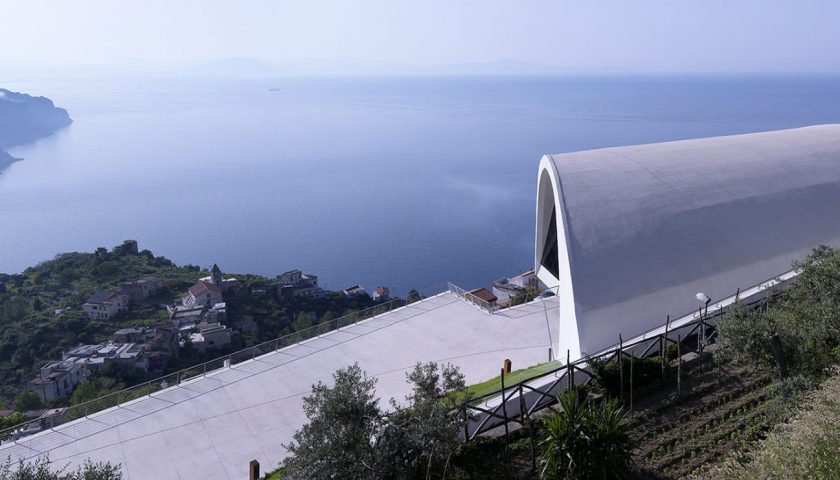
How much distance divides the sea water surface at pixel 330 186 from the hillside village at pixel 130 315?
13.6 meters

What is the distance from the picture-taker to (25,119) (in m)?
167

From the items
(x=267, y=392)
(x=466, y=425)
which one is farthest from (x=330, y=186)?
(x=466, y=425)

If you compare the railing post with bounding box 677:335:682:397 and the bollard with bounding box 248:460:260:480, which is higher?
the railing post with bounding box 677:335:682:397

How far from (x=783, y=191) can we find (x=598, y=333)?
25.0 feet

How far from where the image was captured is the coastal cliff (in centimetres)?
15675

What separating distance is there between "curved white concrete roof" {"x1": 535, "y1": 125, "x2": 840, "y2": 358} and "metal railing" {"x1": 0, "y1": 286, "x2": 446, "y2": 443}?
5.77 meters

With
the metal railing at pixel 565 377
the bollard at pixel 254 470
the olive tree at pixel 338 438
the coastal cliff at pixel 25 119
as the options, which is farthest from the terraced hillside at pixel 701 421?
the coastal cliff at pixel 25 119

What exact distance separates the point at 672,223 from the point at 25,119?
18708 centimetres

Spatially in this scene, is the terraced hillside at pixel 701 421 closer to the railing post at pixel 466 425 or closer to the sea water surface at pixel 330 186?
the railing post at pixel 466 425

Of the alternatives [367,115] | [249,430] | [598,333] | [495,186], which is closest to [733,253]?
[598,333]

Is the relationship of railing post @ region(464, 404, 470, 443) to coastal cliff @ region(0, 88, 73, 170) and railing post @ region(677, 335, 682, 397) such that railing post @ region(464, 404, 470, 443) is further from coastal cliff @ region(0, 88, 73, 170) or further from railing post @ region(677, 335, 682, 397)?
coastal cliff @ region(0, 88, 73, 170)

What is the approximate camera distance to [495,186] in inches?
3324

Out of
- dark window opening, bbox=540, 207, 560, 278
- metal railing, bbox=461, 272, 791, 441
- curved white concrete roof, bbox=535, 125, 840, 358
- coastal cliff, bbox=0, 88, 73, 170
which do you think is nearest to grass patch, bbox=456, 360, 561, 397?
curved white concrete roof, bbox=535, 125, 840, 358

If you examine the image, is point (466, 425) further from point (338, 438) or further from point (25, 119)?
point (25, 119)
